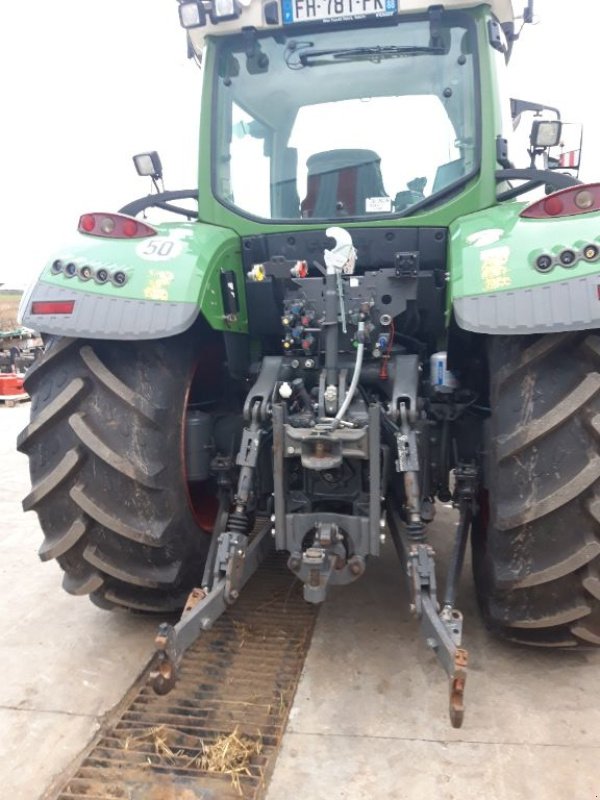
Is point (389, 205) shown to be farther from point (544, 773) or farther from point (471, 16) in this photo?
point (544, 773)

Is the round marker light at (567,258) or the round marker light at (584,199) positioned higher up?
the round marker light at (584,199)

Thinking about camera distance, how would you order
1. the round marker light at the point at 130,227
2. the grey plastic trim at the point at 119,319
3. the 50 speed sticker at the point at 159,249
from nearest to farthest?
the grey plastic trim at the point at 119,319
the 50 speed sticker at the point at 159,249
the round marker light at the point at 130,227

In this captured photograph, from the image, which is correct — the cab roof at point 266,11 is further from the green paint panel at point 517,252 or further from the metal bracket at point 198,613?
the metal bracket at point 198,613

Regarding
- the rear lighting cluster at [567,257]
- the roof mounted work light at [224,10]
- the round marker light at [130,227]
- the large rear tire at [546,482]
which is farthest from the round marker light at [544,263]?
the roof mounted work light at [224,10]

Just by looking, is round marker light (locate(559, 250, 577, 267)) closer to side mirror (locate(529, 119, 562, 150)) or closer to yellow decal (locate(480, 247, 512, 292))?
yellow decal (locate(480, 247, 512, 292))

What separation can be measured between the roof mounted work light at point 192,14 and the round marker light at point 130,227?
0.94m

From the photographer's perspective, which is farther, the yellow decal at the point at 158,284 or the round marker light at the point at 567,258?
the yellow decal at the point at 158,284

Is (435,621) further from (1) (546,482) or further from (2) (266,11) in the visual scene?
(2) (266,11)

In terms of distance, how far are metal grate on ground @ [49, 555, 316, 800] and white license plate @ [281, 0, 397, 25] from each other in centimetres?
259

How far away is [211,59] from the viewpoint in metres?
3.20

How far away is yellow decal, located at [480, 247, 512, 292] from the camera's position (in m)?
2.29

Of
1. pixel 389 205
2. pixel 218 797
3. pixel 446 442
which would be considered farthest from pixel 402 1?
pixel 218 797

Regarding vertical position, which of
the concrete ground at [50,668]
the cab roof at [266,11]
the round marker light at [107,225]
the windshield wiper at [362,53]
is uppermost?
the cab roof at [266,11]

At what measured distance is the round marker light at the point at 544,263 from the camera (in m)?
2.24
